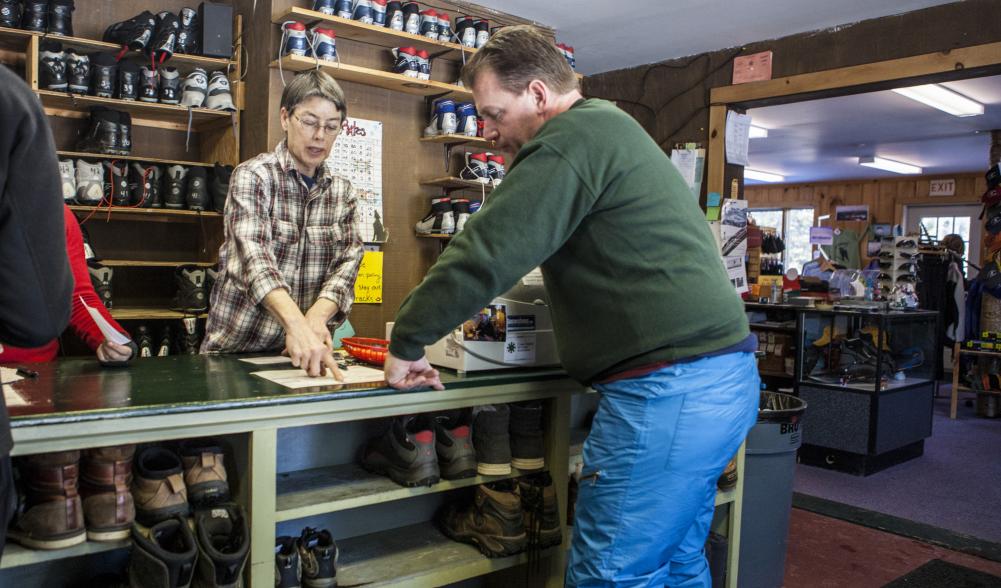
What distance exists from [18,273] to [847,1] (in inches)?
175

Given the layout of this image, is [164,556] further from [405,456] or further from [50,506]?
[405,456]

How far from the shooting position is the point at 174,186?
4465 millimetres

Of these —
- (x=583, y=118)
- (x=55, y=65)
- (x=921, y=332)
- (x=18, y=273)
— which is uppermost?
(x=55, y=65)

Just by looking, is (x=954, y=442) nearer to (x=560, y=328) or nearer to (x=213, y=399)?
(x=560, y=328)

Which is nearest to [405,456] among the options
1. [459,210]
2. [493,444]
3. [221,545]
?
[493,444]

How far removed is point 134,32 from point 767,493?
4.02 m

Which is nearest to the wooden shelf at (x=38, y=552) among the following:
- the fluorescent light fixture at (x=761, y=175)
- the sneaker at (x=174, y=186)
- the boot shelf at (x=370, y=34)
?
the boot shelf at (x=370, y=34)

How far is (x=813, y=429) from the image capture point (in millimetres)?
4852

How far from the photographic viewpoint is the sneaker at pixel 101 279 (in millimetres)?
4129

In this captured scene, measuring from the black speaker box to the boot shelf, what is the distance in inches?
21.2

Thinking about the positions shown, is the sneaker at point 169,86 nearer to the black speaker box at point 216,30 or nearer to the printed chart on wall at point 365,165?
the black speaker box at point 216,30

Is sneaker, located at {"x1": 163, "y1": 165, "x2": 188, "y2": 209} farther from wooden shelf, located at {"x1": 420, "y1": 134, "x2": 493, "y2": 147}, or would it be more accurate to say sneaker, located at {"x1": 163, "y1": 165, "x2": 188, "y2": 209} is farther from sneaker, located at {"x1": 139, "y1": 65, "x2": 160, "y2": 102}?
wooden shelf, located at {"x1": 420, "y1": 134, "x2": 493, "y2": 147}

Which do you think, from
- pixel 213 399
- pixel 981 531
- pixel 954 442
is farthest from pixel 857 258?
pixel 213 399

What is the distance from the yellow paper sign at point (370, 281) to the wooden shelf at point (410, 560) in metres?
2.54
